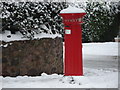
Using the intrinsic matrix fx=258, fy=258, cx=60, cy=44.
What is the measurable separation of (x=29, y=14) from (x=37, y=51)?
93 centimetres

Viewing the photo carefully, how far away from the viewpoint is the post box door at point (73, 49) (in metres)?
5.47

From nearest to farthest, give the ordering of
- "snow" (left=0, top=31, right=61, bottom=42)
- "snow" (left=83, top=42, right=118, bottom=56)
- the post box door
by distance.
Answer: the post box door, "snow" (left=0, top=31, right=61, bottom=42), "snow" (left=83, top=42, right=118, bottom=56)

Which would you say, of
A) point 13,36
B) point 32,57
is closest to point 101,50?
point 32,57

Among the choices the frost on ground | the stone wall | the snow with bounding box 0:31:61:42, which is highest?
the snow with bounding box 0:31:61:42

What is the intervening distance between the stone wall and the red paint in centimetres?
94

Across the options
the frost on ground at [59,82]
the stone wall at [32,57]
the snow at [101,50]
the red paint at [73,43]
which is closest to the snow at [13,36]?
the stone wall at [32,57]

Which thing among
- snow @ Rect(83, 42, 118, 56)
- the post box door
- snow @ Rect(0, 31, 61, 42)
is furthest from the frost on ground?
snow @ Rect(83, 42, 118, 56)

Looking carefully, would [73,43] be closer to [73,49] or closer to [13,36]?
[73,49]

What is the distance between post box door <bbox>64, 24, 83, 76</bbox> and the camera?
18.0 ft

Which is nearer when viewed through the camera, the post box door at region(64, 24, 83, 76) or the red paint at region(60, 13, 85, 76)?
the red paint at region(60, 13, 85, 76)

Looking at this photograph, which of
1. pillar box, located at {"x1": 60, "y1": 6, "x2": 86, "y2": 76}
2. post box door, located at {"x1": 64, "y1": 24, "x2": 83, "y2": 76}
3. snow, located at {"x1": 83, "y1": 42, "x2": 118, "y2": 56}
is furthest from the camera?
snow, located at {"x1": 83, "y1": 42, "x2": 118, "y2": 56}

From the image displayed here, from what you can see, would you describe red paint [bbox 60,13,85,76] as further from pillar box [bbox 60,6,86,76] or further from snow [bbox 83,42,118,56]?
snow [bbox 83,42,118,56]

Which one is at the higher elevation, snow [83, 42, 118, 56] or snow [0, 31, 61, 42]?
snow [0, 31, 61, 42]

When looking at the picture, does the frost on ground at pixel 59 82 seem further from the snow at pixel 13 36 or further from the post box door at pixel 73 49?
the snow at pixel 13 36
